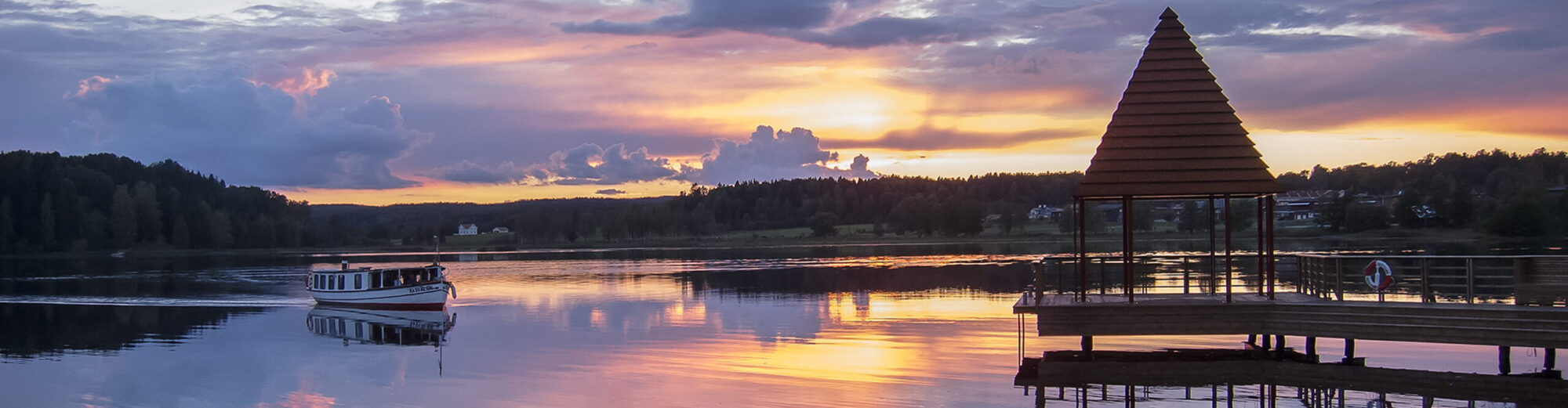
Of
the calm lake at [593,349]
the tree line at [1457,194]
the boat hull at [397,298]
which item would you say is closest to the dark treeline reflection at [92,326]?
the calm lake at [593,349]

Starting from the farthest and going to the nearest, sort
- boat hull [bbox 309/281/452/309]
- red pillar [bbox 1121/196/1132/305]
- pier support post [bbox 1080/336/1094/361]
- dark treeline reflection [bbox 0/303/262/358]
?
boat hull [bbox 309/281/452/309]
dark treeline reflection [bbox 0/303/262/358]
pier support post [bbox 1080/336/1094/361]
red pillar [bbox 1121/196/1132/305]

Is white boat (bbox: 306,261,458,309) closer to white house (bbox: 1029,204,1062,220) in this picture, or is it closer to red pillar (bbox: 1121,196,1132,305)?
red pillar (bbox: 1121,196,1132,305)

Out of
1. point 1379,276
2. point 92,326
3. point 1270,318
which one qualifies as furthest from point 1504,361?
point 92,326

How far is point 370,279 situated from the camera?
4741 centimetres

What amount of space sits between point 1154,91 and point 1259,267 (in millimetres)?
4100

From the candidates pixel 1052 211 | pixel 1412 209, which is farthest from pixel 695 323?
pixel 1052 211

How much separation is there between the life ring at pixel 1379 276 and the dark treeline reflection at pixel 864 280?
22009 mm

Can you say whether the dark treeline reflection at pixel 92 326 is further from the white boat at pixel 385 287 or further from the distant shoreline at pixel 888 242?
the distant shoreline at pixel 888 242

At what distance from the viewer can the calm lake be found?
67.0 feet

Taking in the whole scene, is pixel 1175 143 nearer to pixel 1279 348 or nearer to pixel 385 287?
pixel 1279 348

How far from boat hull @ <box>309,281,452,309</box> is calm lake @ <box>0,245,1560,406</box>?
535mm

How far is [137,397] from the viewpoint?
21.8 m

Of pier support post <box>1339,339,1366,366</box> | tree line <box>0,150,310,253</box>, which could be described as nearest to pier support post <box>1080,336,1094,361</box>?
pier support post <box>1339,339,1366,366</box>

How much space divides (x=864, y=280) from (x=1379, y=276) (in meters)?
35.2
